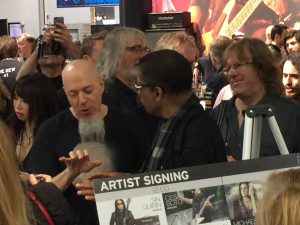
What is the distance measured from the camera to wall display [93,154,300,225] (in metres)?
2.27

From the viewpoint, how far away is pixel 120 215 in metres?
2.27

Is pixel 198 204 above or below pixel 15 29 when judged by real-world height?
below

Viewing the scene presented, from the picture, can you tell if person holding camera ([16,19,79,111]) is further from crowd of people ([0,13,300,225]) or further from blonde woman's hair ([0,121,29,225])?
blonde woman's hair ([0,121,29,225])

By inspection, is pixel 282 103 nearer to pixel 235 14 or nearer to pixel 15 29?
pixel 235 14

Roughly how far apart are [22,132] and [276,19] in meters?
6.64

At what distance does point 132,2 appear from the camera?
7.06 metres

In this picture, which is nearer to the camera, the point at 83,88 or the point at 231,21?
the point at 83,88

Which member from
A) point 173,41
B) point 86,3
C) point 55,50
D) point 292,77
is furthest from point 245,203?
point 86,3

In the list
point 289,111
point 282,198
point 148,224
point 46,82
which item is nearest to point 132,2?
point 46,82

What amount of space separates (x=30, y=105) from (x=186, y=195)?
85.1 inches

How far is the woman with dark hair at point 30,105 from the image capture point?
14.2ft

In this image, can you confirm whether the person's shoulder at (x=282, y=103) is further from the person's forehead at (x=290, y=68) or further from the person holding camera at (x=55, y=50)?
the person holding camera at (x=55, y=50)

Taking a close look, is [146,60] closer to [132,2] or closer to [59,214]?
[59,214]

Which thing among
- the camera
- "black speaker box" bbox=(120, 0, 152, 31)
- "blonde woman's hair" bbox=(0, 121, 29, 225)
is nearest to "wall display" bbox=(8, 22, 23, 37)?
"black speaker box" bbox=(120, 0, 152, 31)
